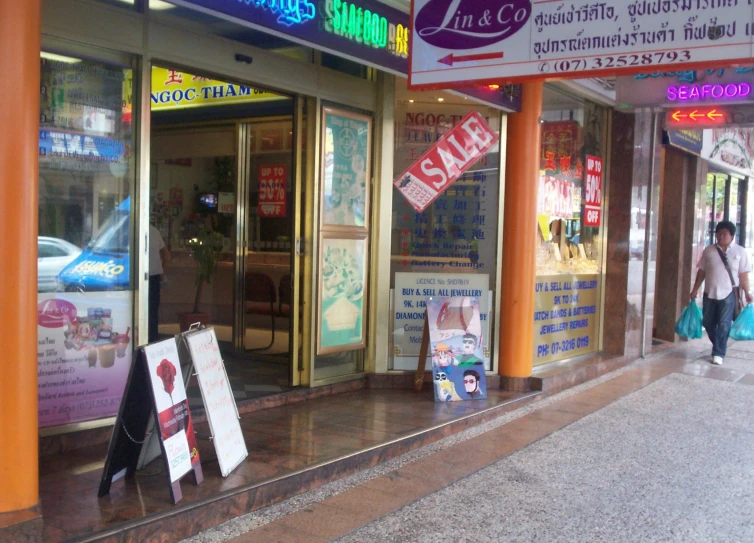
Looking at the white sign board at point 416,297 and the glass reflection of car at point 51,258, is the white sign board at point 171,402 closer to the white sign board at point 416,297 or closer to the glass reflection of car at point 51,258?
the glass reflection of car at point 51,258

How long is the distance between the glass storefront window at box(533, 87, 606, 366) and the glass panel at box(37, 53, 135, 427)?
16.3 ft

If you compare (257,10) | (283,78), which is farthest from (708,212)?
(257,10)

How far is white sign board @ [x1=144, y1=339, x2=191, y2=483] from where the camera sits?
420 cm

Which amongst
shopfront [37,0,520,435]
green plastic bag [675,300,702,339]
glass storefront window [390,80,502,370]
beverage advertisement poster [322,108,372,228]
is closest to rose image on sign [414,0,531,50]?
shopfront [37,0,520,435]

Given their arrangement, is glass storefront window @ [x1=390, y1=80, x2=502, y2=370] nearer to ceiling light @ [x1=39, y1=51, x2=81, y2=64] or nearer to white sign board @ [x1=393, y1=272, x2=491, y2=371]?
white sign board @ [x1=393, y1=272, x2=491, y2=371]

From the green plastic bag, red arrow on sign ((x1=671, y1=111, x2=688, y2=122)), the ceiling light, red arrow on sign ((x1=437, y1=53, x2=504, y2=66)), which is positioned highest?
red arrow on sign ((x1=671, y1=111, x2=688, y2=122))

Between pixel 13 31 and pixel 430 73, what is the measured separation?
2.89 meters

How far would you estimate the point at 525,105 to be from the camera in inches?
312

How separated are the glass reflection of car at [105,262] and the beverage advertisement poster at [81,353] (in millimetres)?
63

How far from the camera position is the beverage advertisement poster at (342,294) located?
719cm

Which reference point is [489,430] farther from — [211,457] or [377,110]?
[377,110]

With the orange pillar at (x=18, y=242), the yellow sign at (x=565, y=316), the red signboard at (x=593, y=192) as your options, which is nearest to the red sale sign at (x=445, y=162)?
the yellow sign at (x=565, y=316)

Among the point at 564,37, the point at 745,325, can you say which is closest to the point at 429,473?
the point at 564,37

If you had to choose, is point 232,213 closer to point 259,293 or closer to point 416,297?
point 259,293
